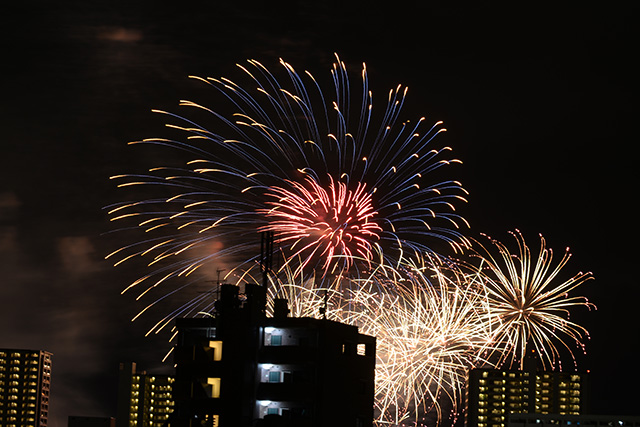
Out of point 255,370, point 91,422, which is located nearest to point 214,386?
point 255,370

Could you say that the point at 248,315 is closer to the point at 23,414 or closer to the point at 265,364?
the point at 265,364

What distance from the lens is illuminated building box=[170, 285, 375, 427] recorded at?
6625 centimetres

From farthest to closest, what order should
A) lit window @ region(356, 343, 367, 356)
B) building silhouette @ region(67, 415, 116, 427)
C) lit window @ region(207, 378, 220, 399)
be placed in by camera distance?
building silhouette @ region(67, 415, 116, 427)
lit window @ region(356, 343, 367, 356)
lit window @ region(207, 378, 220, 399)

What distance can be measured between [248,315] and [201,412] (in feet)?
21.2

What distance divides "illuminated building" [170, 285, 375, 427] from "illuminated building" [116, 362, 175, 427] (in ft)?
406

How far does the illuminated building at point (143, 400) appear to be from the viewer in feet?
623

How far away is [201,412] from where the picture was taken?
2613 inches

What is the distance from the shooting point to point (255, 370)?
220ft

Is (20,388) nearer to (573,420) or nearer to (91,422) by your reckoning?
(91,422)

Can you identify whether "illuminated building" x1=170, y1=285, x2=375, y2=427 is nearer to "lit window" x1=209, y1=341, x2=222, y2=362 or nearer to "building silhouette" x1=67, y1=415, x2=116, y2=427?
"lit window" x1=209, y1=341, x2=222, y2=362

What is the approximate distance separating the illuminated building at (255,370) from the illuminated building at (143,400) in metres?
124

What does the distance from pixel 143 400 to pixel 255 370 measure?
129 meters

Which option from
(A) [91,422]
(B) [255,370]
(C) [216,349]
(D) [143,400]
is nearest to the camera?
(B) [255,370]

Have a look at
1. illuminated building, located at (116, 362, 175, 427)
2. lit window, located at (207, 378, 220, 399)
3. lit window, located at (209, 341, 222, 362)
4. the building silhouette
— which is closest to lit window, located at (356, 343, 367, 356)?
lit window, located at (209, 341, 222, 362)
